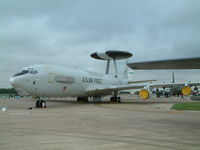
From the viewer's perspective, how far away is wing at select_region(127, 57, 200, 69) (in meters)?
5.61

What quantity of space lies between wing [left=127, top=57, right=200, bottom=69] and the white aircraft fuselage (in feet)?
48.7

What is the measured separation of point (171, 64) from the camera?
6.05 meters

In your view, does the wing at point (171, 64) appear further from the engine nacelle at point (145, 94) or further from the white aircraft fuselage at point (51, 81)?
the engine nacelle at point (145, 94)

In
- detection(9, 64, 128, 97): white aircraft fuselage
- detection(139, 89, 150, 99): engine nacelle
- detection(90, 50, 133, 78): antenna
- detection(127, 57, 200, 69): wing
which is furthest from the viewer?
detection(90, 50, 133, 78): antenna

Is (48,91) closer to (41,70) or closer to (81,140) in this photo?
(41,70)

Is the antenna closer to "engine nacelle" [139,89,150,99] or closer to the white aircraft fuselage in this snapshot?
the white aircraft fuselage

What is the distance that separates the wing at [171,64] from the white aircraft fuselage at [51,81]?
14.8 metres

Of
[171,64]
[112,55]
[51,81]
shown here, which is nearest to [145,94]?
[51,81]

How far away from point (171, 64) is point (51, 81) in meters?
17.0

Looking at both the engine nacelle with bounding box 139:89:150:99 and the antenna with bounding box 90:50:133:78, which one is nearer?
the engine nacelle with bounding box 139:89:150:99

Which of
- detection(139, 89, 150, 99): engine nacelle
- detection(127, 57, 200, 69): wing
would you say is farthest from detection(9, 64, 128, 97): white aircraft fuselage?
detection(127, 57, 200, 69): wing

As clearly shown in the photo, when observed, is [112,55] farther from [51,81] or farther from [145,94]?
[51,81]

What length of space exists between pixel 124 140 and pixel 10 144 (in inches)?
109

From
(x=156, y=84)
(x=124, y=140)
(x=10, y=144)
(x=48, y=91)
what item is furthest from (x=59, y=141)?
(x=156, y=84)
